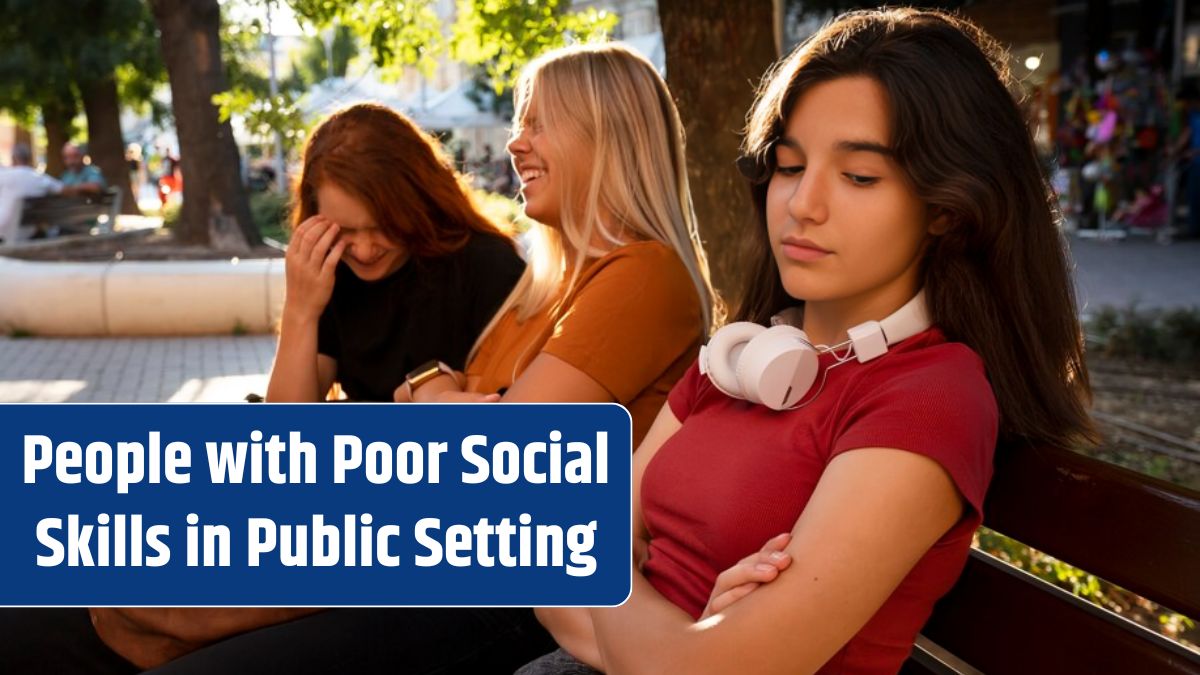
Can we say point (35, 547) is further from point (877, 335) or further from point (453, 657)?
point (877, 335)

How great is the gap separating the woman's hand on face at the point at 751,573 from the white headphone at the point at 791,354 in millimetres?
211

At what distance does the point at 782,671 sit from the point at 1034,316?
2.05 feet

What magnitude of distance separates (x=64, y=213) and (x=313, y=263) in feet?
51.9

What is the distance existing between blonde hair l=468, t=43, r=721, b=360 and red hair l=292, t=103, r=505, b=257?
454mm

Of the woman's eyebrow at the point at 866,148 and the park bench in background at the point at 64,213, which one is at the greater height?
the woman's eyebrow at the point at 866,148

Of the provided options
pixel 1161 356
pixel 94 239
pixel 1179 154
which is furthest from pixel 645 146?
pixel 1179 154

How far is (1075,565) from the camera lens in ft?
5.99

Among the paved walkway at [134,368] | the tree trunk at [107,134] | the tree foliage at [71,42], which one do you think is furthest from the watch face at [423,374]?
the tree trunk at [107,134]

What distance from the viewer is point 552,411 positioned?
234 cm

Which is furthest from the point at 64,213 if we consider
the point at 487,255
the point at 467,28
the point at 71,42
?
the point at 487,255

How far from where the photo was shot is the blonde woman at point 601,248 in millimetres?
2742

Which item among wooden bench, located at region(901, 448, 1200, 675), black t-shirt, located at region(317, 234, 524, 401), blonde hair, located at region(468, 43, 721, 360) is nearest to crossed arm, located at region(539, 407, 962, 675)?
wooden bench, located at region(901, 448, 1200, 675)

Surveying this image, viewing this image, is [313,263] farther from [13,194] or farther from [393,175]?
[13,194]

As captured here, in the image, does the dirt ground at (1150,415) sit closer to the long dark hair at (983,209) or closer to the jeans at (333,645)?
the jeans at (333,645)
